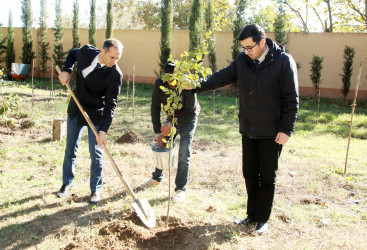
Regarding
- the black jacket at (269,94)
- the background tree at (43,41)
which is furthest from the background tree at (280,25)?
the black jacket at (269,94)

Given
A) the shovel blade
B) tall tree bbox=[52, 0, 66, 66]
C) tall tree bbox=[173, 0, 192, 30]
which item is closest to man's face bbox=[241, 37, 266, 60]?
the shovel blade

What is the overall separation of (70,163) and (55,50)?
597 inches

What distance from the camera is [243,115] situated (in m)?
2.94

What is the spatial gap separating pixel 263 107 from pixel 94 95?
177cm

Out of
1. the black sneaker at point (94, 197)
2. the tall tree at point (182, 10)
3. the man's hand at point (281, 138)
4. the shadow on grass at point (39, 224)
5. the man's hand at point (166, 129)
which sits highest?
the tall tree at point (182, 10)

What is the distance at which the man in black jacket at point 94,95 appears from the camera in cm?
340

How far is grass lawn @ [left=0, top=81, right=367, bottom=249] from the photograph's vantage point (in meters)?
2.88

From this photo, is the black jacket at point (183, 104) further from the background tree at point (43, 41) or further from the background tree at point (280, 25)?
the background tree at point (43, 41)

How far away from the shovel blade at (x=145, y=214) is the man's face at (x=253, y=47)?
162cm

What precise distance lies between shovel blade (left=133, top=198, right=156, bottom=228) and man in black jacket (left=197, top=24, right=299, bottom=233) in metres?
0.94

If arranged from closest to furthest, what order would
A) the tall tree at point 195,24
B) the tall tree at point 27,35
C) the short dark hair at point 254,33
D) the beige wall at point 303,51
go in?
the short dark hair at point 254,33
the beige wall at point 303,51
the tall tree at point 195,24
the tall tree at point 27,35

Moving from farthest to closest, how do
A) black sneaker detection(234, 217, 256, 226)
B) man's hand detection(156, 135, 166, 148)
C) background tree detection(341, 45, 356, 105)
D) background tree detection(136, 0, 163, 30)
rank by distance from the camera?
1. background tree detection(136, 0, 163, 30)
2. background tree detection(341, 45, 356, 105)
3. man's hand detection(156, 135, 166, 148)
4. black sneaker detection(234, 217, 256, 226)

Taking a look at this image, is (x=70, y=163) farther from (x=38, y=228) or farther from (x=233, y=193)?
(x=233, y=193)

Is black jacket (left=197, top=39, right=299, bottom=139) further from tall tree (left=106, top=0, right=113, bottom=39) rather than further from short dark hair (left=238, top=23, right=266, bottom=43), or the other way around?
tall tree (left=106, top=0, right=113, bottom=39)
